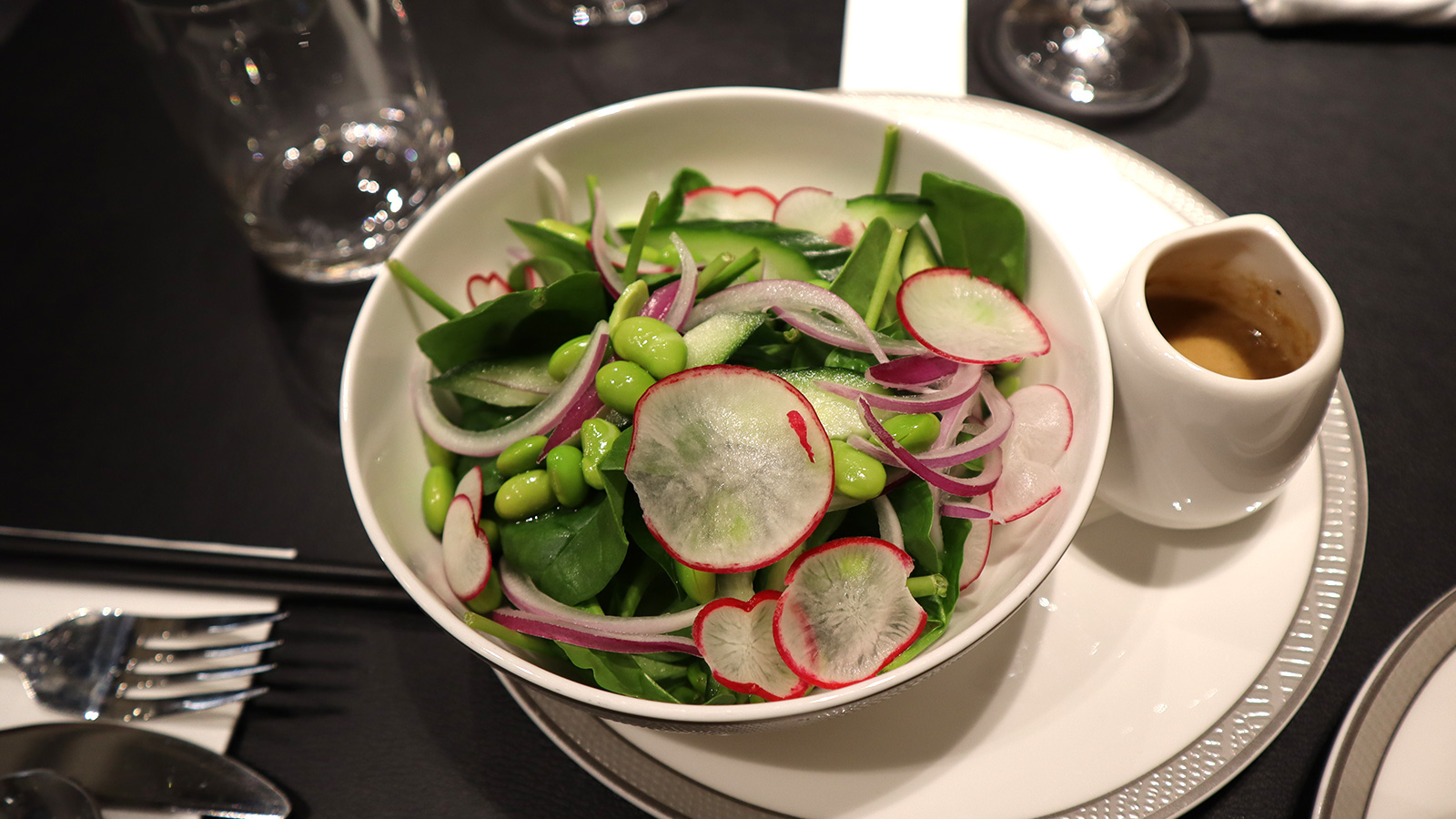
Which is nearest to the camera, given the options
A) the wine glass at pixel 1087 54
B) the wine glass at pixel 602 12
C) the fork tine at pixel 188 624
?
the fork tine at pixel 188 624

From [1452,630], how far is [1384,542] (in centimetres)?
28

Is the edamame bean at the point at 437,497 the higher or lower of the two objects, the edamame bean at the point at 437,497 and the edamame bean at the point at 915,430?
the lower

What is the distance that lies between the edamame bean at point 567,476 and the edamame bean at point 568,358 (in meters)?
0.11

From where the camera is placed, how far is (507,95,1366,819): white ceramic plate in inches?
36.0

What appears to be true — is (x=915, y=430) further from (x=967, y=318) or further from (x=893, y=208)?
(x=893, y=208)

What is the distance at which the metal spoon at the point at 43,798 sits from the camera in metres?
1.00

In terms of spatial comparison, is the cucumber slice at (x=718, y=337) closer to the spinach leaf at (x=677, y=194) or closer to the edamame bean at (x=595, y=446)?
the edamame bean at (x=595, y=446)

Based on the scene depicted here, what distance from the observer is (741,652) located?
0.85 meters

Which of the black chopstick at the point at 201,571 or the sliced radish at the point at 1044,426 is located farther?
the black chopstick at the point at 201,571

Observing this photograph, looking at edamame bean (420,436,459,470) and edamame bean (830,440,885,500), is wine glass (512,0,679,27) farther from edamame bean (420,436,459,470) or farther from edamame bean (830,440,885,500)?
edamame bean (830,440,885,500)

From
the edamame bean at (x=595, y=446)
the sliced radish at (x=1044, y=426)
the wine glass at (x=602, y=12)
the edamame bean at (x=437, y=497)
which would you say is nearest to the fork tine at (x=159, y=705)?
the edamame bean at (x=437, y=497)

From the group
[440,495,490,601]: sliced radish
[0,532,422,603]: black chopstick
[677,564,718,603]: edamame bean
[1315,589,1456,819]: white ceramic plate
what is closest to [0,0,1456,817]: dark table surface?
[0,532,422,603]: black chopstick

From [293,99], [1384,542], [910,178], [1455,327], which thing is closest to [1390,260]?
[1455,327]

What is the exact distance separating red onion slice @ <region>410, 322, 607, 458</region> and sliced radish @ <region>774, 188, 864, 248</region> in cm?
36
